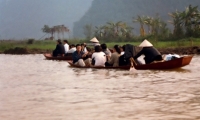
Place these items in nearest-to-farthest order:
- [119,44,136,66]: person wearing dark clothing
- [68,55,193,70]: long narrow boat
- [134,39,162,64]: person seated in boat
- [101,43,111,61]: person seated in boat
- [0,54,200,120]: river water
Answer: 1. [0,54,200,120]: river water
2. [68,55,193,70]: long narrow boat
3. [134,39,162,64]: person seated in boat
4. [119,44,136,66]: person wearing dark clothing
5. [101,43,111,61]: person seated in boat

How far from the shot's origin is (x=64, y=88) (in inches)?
376

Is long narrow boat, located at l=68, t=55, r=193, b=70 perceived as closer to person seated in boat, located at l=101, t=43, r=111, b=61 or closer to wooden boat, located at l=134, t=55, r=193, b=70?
wooden boat, located at l=134, t=55, r=193, b=70

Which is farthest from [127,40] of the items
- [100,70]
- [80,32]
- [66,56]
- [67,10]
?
[67,10]

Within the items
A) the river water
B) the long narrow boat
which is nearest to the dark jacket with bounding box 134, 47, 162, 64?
the long narrow boat

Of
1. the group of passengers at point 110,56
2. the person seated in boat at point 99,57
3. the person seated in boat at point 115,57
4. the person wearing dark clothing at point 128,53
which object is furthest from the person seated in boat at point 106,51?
the person wearing dark clothing at point 128,53

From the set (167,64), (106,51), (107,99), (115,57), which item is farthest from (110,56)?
(107,99)

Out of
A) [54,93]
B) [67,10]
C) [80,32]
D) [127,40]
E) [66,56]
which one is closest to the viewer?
[54,93]

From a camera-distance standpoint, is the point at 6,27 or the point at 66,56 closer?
the point at 66,56

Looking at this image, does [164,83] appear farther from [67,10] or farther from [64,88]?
[67,10]

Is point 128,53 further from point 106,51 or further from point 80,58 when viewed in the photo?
point 80,58

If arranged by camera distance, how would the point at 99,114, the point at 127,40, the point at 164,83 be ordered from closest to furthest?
the point at 99,114, the point at 164,83, the point at 127,40

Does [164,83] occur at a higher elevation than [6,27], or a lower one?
lower

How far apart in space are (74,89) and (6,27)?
158 m

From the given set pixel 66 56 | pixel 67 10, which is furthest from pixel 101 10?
pixel 66 56
